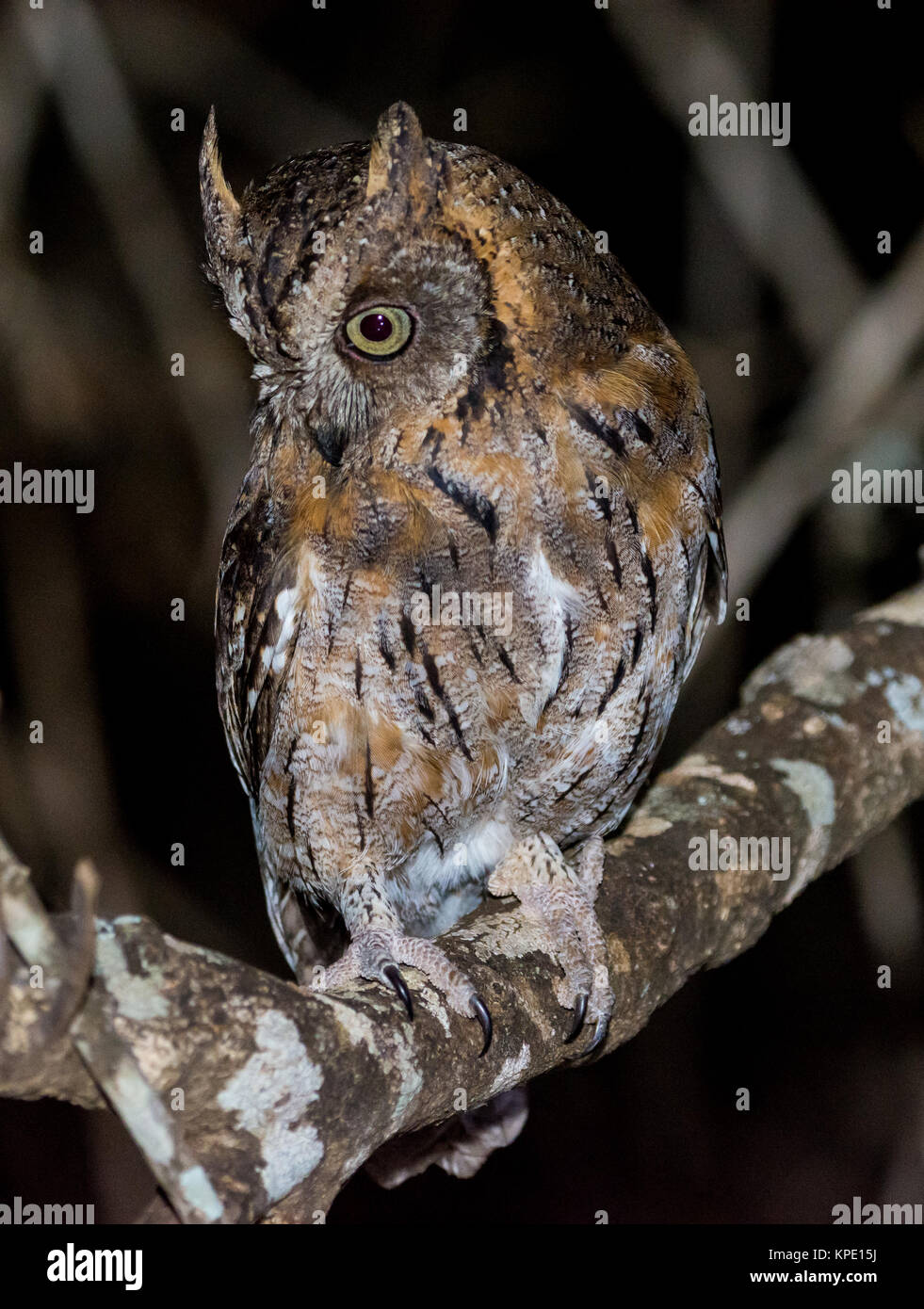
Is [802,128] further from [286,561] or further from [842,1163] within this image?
[842,1163]

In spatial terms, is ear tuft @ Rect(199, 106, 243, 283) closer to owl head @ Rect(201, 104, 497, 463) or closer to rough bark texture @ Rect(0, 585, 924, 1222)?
owl head @ Rect(201, 104, 497, 463)

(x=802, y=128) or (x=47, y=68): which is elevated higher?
(x=802, y=128)

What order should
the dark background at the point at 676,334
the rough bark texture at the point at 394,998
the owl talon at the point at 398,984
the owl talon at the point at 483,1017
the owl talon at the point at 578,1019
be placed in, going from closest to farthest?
the rough bark texture at the point at 394,998 → the owl talon at the point at 398,984 → the owl talon at the point at 483,1017 → the owl talon at the point at 578,1019 → the dark background at the point at 676,334

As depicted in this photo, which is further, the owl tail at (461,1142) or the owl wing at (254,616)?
the owl tail at (461,1142)

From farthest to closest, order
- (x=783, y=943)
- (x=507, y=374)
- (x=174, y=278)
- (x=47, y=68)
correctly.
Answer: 1. (x=783, y=943)
2. (x=174, y=278)
3. (x=47, y=68)
4. (x=507, y=374)

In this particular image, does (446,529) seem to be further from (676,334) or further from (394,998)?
(676,334)

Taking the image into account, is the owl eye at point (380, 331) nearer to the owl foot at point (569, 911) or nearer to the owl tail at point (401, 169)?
the owl tail at point (401, 169)

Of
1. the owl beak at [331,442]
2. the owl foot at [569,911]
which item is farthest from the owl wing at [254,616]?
the owl foot at [569,911]

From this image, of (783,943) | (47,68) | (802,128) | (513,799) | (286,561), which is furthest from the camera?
(783,943)

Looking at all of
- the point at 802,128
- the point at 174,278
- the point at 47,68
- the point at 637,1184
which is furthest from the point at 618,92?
the point at 637,1184
